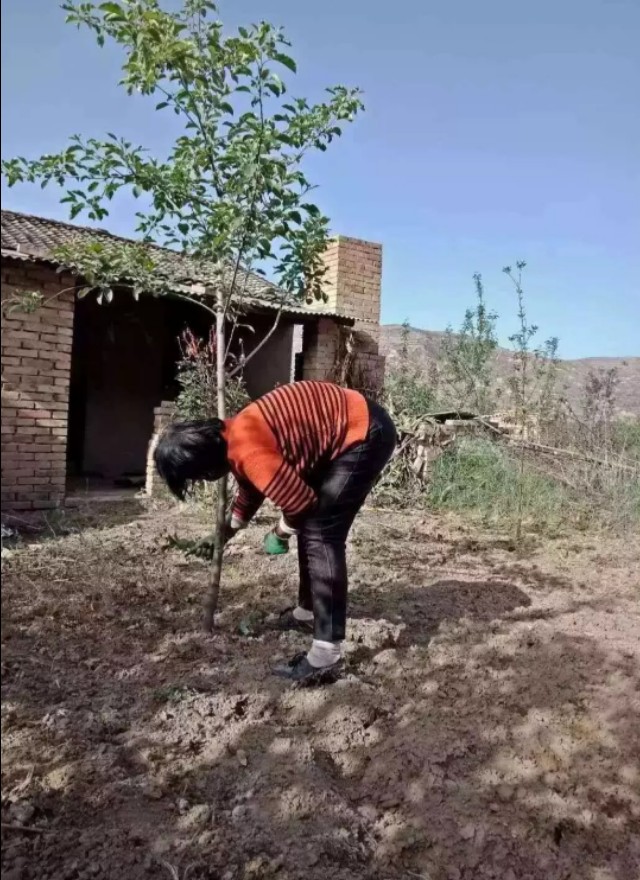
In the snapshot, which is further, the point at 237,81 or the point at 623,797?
the point at 237,81

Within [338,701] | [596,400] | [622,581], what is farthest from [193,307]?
[338,701]

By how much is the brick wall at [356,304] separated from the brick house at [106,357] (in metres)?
0.01

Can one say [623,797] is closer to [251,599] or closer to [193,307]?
[251,599]

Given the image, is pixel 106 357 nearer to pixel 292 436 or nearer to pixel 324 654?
pixel 292 436

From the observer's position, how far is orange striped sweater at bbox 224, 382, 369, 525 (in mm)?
2609

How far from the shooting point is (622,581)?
5.05 metres

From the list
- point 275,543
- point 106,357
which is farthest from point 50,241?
point 275,543

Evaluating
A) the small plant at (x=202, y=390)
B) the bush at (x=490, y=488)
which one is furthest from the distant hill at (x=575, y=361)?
the small plant at (x=202, y=390)

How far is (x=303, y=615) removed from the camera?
3531mm

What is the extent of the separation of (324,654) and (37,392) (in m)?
4.82

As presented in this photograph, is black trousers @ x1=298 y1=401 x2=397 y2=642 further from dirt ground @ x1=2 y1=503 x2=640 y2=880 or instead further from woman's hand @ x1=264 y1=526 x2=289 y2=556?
woman's hand @ x1=264 y1=526 x2=289 y2=556

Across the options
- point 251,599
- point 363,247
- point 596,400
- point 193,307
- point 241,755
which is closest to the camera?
point 241,755

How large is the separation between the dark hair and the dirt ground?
85cm

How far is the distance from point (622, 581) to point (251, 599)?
9.36ft
